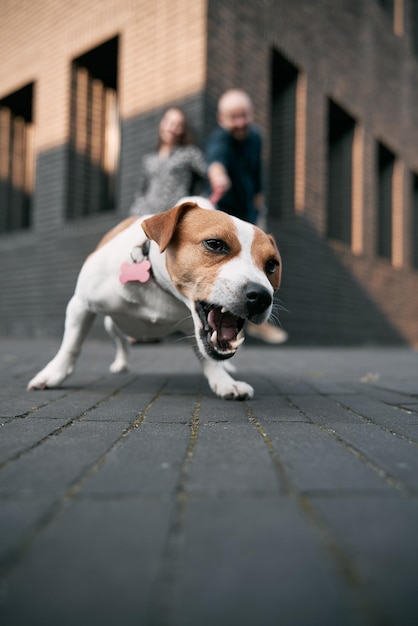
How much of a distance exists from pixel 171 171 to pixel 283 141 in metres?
3.28

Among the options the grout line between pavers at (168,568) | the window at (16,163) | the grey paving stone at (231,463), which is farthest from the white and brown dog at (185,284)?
the window at (16,163)

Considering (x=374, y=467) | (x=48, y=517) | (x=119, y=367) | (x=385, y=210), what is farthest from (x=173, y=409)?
(x=385, y=210)

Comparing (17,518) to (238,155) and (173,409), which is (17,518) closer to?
(173,409)

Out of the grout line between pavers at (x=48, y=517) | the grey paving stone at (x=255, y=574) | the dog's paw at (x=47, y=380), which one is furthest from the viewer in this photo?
the dog's paw at (x=47, y=380)

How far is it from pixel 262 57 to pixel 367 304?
4.71 m

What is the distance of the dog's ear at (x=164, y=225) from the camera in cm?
221

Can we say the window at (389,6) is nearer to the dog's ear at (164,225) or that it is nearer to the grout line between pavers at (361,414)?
the grout line between pavers at (361,414)

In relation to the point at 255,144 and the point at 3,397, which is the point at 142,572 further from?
the point at 255,144

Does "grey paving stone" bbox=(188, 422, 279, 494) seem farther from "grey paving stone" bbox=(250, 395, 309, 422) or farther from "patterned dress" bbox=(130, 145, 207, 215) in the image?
"patterned dress" bbox=(130, 145, 207, 215)

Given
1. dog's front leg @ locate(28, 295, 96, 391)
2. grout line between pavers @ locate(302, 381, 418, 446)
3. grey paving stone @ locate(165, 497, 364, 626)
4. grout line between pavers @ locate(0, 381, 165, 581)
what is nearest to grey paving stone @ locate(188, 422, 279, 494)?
grey paving stone @ locate(165, 497, 364, 626)

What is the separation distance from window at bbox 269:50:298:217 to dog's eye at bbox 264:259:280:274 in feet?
17.4

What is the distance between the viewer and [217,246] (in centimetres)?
219

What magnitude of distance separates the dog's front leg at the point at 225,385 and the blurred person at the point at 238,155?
5.50ft

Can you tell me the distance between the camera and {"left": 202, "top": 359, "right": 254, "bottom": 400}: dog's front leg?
250 cm
